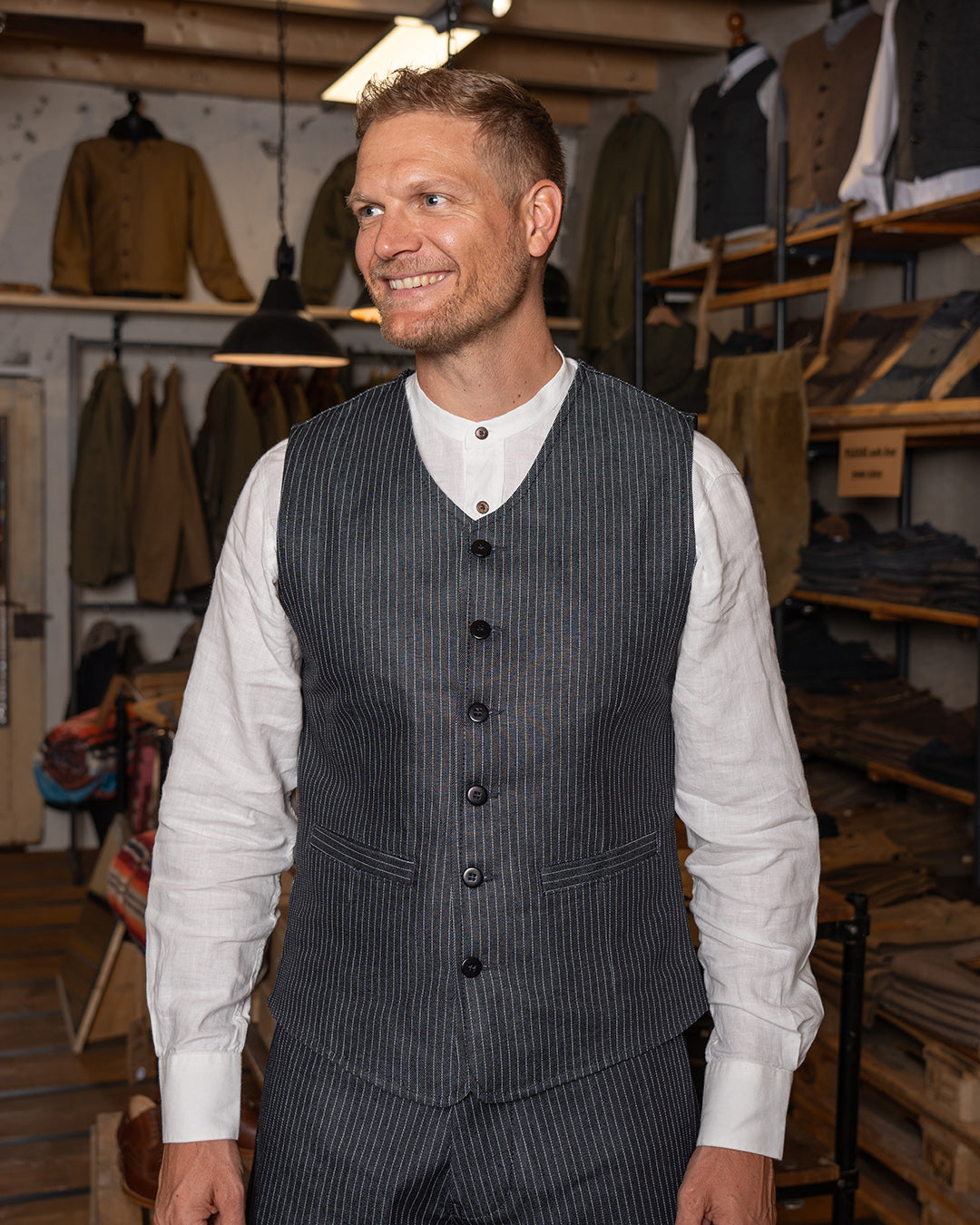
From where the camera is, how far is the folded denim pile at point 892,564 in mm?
3449

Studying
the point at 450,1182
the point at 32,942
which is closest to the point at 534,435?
the point at 450,1182

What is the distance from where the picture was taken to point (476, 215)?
3.98ft

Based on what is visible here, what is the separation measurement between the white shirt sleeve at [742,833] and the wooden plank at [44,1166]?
215cm

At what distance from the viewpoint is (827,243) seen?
12.7ft

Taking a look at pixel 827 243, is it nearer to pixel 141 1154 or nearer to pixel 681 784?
pixel 681 784

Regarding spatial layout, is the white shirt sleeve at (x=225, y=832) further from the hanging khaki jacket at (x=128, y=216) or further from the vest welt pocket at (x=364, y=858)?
the hanging khaki jacket at (x=128, y=216)

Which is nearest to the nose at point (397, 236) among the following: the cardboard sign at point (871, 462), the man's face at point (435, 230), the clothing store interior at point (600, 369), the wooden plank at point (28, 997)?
the man's face at point (435, 230)

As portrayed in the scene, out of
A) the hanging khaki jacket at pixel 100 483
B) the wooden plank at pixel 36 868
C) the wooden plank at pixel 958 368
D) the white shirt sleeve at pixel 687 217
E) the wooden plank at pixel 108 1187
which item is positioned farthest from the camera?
the hanging khaki jacket at pixel 100 483

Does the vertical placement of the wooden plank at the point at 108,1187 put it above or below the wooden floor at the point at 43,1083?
above

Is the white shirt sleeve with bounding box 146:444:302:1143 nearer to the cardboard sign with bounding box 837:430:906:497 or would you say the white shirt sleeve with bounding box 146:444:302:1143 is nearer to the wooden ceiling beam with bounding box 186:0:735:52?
the cardboard sign with bounding box 837:430:906:497

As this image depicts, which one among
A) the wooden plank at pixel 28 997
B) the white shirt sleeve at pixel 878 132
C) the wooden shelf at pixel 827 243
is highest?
the white shirt sleeve at pixel 878 132

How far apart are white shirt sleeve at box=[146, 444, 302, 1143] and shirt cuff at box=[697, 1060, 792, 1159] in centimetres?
46

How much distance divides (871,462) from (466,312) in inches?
101

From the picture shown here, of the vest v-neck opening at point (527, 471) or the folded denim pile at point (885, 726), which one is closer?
the vest v-neck opening at point (527, 471)
